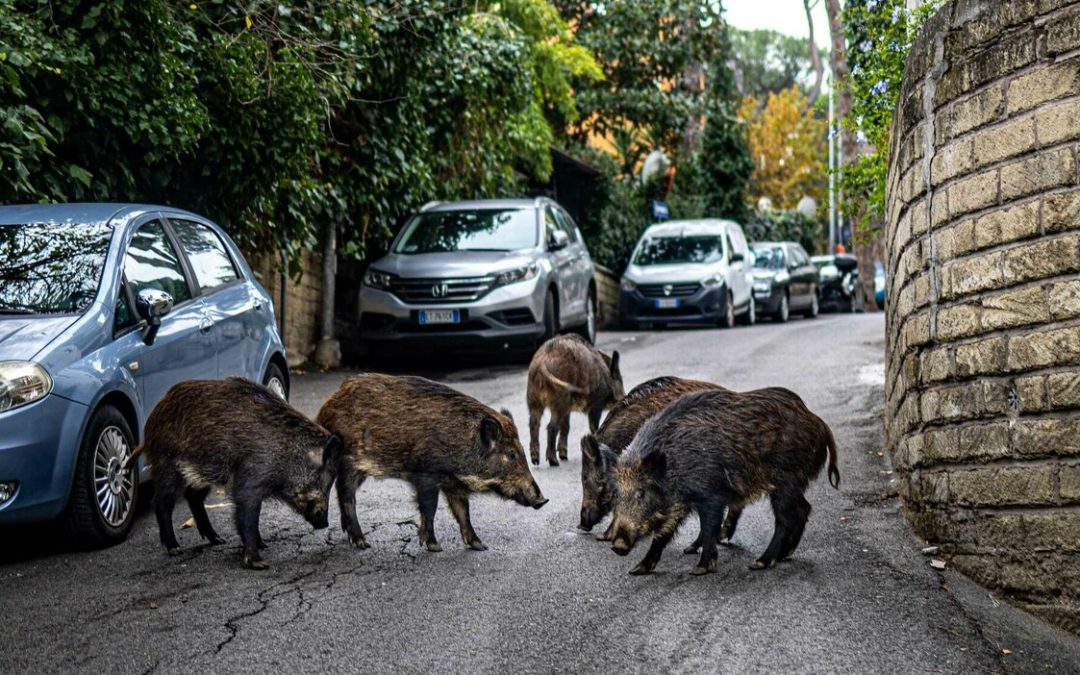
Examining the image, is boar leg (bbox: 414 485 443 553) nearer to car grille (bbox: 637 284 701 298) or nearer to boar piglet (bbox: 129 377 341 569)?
boar piglet (bbox: 129 377 341 569)

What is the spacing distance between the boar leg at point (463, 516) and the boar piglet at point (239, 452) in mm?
674

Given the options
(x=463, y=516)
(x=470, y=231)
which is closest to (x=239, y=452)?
(x=463, y=516)

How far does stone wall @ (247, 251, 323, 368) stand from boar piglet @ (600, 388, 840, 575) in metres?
9.73

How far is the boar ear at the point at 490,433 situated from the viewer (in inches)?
292

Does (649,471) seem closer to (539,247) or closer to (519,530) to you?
(519,530)

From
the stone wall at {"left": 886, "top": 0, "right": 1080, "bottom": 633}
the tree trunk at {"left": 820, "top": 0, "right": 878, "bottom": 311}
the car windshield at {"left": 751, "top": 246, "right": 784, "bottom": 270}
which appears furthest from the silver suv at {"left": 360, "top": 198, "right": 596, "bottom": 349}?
the car windshield at {"left": 751, "top": 246, "right": 784, "bottom": 270}

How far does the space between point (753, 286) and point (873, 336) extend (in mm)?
6813

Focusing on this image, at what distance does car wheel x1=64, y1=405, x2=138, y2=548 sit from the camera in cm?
720

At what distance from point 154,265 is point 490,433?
2.59 meters

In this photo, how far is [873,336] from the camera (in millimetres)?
21078

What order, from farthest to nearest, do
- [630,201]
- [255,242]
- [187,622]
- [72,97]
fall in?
[630,201]
[255,242]
[72,97]
[187,622]

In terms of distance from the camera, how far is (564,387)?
10.2 metres

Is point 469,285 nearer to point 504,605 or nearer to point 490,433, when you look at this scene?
point 490,433

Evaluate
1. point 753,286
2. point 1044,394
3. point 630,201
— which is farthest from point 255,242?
point 630,201
